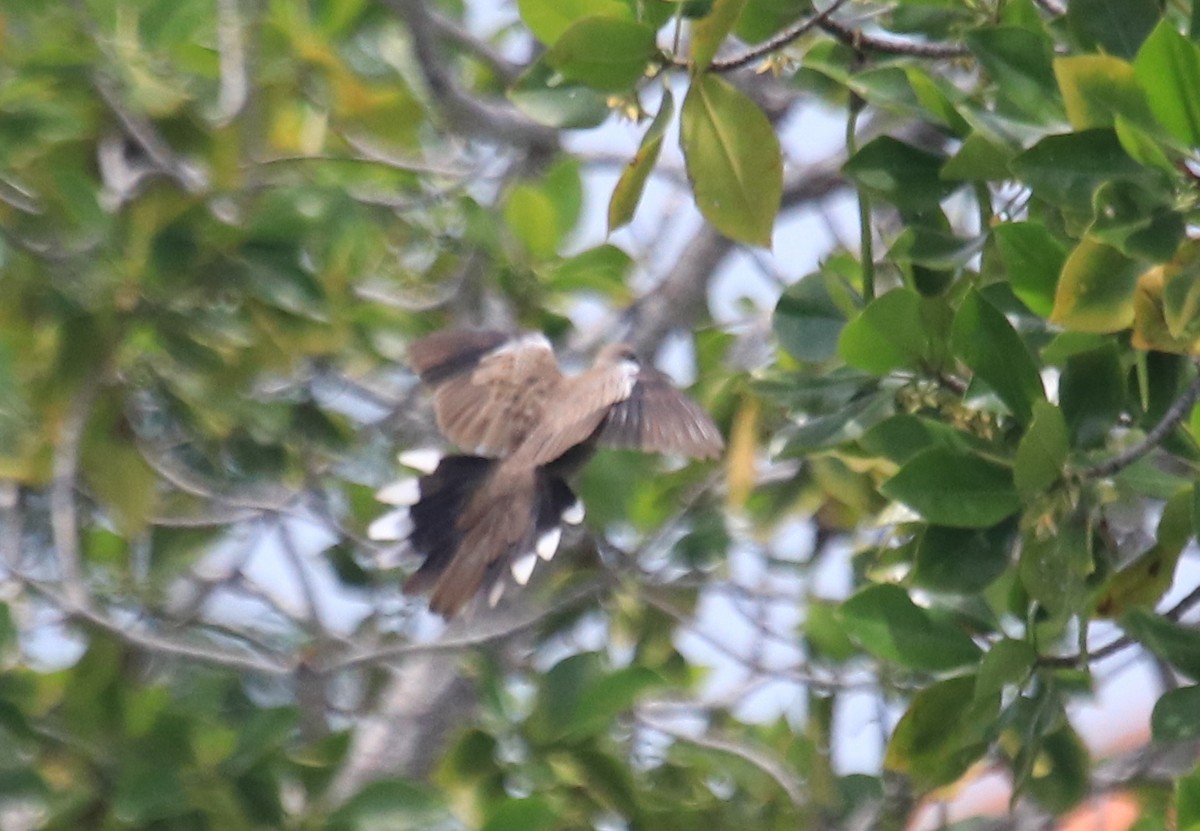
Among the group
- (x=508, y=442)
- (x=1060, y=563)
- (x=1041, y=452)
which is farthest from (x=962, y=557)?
(x=508, y=442)

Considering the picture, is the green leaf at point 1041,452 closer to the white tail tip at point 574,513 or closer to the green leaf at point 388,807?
the green leaf at point 388,807

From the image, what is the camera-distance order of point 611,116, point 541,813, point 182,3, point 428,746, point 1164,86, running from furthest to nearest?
1. point 182,3
2. point 428,746
3. point 541,813
4. point 611,116
5. point 1164,86

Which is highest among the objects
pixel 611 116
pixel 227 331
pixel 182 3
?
pixel 611 116

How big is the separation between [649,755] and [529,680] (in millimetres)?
250

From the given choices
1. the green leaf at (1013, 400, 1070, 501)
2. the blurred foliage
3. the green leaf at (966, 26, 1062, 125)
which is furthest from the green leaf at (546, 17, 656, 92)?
the green leaf at (1013, 400, 1070, 501)

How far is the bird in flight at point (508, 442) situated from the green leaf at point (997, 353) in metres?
0.88

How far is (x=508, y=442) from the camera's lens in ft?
11.3

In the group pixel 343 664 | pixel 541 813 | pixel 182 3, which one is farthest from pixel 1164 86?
pixel 182 3

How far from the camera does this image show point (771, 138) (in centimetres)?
176

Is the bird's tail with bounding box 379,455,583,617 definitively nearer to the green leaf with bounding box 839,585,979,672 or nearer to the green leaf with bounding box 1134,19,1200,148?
the green leaf with bounding box 839,585,979,672

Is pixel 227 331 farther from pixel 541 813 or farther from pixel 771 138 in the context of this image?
pixel 771 138

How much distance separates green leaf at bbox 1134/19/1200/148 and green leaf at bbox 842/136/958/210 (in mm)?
341

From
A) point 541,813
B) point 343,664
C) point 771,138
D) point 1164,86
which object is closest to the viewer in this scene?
point 1164,86

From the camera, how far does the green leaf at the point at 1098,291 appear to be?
62.2 inches
